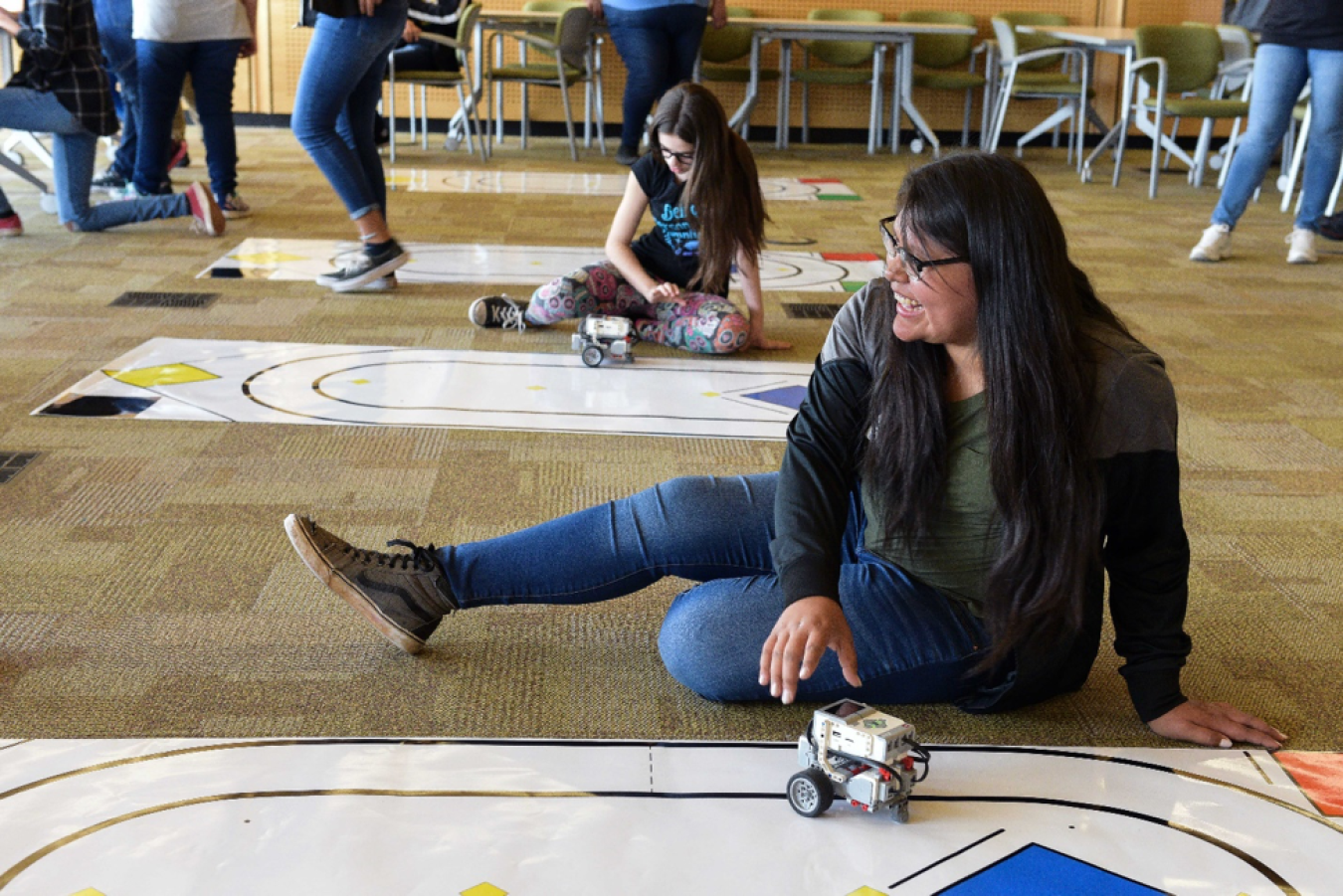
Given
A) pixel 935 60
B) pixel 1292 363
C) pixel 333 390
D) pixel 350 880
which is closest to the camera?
pixel 350 880

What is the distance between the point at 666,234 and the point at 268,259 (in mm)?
1786

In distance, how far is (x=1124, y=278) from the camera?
4.68m

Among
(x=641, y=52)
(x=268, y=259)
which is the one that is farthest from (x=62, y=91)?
(x=641, y=52)

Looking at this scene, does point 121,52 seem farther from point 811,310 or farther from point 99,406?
point 811,310

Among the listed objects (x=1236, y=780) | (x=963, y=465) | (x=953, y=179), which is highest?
(x=953, y=179)

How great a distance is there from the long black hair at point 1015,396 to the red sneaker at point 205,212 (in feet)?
12.8

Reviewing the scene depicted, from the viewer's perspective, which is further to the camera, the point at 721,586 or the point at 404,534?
the point at 404,534

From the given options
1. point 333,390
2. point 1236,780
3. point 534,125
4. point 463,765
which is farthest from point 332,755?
point 534,125

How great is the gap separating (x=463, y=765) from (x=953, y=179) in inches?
34.0

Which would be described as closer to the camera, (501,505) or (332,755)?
(332,755)

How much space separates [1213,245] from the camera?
500 centimetres

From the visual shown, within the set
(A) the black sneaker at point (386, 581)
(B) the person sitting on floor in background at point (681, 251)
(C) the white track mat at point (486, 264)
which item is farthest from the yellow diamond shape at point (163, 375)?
(A) the black sneaker at point (386, 581)

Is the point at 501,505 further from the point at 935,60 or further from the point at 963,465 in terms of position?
the point at 935,60

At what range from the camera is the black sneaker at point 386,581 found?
5.75 ft
